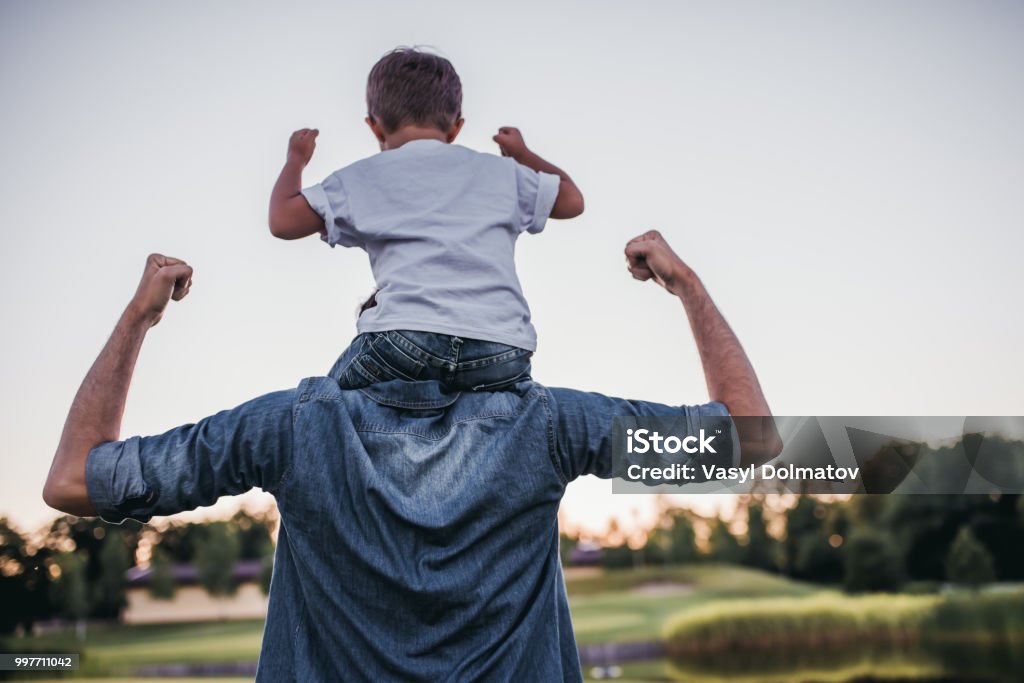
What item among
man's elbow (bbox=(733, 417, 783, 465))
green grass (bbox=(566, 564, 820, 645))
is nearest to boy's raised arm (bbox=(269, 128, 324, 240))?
man's elbow (bbox=(733, 417, 783, 465))

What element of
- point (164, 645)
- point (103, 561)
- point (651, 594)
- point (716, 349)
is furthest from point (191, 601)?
point (716, 349)

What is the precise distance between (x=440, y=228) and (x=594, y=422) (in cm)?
42

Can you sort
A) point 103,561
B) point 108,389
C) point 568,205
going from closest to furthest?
point 108,389, point 568,205, point 103,561

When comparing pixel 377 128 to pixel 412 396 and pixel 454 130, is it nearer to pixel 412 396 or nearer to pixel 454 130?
pixel 454 130

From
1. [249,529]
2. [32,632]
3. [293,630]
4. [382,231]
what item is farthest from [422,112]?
[249,529]

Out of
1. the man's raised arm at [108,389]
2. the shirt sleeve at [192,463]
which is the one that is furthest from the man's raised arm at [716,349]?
the man's raised arm at [108,389]

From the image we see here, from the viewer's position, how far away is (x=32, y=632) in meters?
15.6

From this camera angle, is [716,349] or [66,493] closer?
[66,493]

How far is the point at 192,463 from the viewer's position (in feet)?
4.55

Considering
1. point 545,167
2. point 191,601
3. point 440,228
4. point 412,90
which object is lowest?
point 191,601

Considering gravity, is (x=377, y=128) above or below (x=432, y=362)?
above

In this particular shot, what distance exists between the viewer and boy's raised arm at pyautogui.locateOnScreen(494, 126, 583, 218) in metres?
1.71

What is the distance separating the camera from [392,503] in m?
1.38

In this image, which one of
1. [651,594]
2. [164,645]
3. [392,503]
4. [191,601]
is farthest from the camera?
[651,594]
